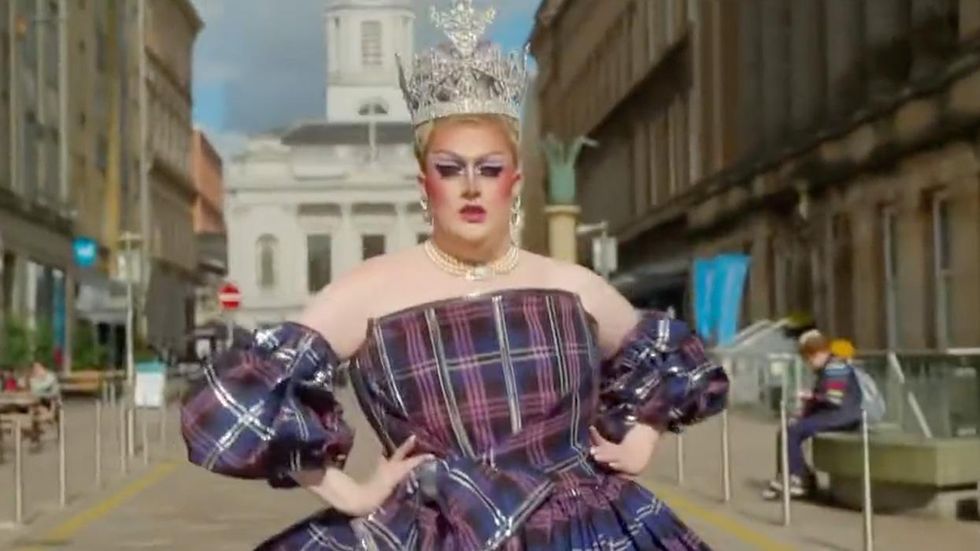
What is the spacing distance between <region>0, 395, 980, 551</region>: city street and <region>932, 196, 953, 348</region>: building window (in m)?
9.09

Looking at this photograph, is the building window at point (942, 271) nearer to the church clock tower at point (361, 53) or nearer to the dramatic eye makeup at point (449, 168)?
the dramatic eye makeup at point (449, 168)

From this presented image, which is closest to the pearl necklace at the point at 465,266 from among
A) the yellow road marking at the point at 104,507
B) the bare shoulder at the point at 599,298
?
the bare shoulder at the point at 599,298

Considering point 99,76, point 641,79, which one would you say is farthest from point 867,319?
Result: point 99,76

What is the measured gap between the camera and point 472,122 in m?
4.46

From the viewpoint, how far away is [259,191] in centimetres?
15050

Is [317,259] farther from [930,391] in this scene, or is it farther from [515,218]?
[515,218]

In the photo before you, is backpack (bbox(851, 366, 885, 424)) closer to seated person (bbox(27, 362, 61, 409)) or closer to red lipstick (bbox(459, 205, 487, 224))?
red lipstick (bbox(459, 205, 487, 224))

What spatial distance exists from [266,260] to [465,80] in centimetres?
14811

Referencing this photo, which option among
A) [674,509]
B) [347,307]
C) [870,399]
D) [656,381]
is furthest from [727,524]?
[347,307]

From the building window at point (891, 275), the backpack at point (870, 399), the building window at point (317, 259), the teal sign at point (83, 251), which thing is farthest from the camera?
the building window at point (317, 259)

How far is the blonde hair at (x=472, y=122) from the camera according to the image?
4.47 m

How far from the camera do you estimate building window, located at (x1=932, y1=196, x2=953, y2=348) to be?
33.1 meters

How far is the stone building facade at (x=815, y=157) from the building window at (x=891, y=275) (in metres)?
0.04

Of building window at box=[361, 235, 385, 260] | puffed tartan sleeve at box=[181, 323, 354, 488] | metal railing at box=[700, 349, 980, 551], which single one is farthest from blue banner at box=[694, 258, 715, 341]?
building window at box=[361, 235, 385, 260]
